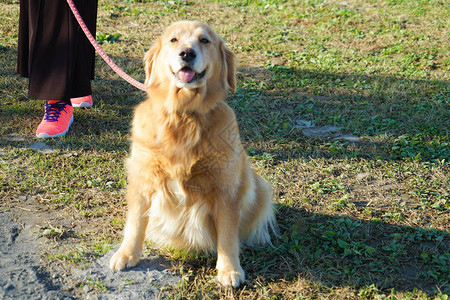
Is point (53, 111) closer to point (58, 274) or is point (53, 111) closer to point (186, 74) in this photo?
point (58, 274)

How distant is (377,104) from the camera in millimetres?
5445

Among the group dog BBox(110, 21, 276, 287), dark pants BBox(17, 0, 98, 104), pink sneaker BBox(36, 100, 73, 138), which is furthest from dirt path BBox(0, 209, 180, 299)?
dark pants BBox(17, 0, 98, 104)

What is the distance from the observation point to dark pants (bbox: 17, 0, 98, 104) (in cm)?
427

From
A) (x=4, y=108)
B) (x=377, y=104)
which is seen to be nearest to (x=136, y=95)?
(x=4, y=108)

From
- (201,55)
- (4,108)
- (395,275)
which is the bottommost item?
(4,108)

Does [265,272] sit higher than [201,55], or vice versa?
[201,55]

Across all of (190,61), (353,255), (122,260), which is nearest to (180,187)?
(122,260)

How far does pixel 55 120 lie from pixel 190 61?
2.42 meters

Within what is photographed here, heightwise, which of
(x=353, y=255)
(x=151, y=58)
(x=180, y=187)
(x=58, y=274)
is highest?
(x=151, y=58)

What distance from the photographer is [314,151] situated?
4.45m

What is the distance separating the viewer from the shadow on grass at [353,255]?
9.21ft

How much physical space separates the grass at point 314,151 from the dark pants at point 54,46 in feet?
1.54

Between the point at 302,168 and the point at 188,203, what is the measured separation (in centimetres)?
174

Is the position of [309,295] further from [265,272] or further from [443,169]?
[443,169]
